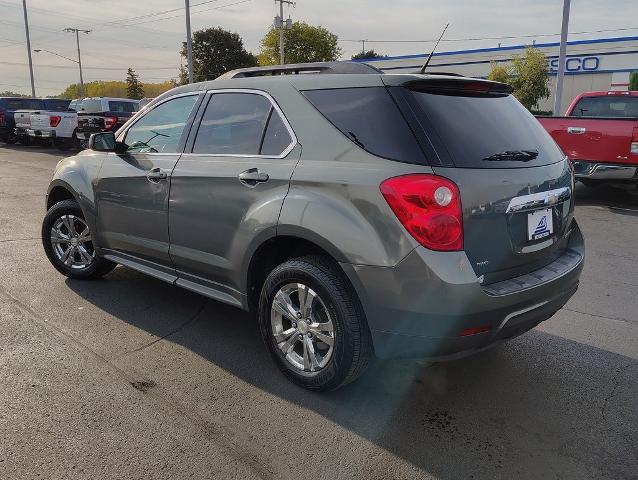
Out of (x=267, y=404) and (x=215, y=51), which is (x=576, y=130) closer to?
(x=267, y=404)

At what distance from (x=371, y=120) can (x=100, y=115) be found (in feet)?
65.2

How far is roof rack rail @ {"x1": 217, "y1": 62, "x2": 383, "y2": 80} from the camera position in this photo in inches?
126

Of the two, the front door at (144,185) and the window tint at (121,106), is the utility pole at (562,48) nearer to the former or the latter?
the window tint at (121,106)

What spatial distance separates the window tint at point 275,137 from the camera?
3207mm

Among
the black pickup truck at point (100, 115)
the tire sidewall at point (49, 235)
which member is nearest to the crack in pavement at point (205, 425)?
the tire sidewall at point (49, 235)

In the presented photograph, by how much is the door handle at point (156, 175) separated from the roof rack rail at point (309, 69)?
0.78 metres

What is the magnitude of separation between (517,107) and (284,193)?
155 cm

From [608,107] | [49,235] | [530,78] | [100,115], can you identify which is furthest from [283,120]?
[530,78]

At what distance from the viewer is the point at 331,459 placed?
8.43 ft

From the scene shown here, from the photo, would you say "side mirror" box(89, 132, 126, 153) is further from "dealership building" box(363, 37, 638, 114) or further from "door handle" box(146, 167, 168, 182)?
"dealership building" box(363, 37, 638, 114)

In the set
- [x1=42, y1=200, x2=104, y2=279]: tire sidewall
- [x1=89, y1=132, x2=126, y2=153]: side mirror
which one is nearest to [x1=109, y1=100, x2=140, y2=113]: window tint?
[x1=42, y1=200, x2=104, y2=279]: tire sidewall

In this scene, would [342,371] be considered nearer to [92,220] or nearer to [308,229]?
[308,229]

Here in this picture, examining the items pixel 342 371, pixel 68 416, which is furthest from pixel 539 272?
pixel 68 416

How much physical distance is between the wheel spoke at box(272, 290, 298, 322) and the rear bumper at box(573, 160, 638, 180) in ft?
24.7
